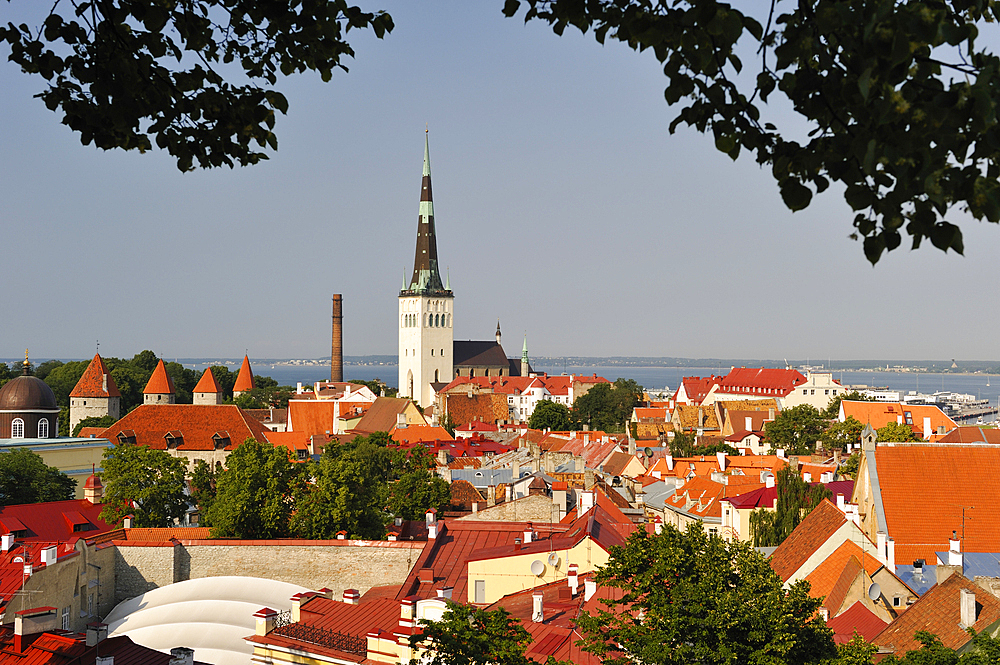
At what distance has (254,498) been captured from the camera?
3359cm

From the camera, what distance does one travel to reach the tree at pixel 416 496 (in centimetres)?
3834

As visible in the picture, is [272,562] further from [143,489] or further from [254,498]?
[143,489]

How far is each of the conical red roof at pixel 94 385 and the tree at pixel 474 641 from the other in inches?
2912

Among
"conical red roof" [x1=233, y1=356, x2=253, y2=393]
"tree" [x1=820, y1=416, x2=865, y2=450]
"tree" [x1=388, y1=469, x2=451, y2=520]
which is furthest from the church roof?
"tree" [x1=388, y1=469, x2=451, y2=520]

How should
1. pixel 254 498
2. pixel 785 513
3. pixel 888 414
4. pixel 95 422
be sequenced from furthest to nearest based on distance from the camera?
pixel 95 422 < pixel 888 414 < pixel 254 498 < pixel 785 513

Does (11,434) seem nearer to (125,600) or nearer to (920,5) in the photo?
(125,600)

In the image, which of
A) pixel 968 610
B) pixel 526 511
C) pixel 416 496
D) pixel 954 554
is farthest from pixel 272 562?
pixel 968 610

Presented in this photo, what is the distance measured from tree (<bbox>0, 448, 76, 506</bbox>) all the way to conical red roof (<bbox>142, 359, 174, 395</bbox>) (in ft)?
136

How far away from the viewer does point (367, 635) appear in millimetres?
17844

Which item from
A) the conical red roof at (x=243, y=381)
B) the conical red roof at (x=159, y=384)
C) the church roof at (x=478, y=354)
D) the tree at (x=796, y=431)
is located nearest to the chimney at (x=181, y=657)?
the tree at (x=796, y=431)

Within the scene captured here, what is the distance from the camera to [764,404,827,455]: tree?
56.4 metres

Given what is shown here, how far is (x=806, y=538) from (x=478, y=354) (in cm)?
11626

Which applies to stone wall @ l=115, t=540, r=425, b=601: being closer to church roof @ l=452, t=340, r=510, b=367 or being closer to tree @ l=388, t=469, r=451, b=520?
tree @ l=388, t=469, r=451, b=520

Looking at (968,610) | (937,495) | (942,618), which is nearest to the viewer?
(968,610)
